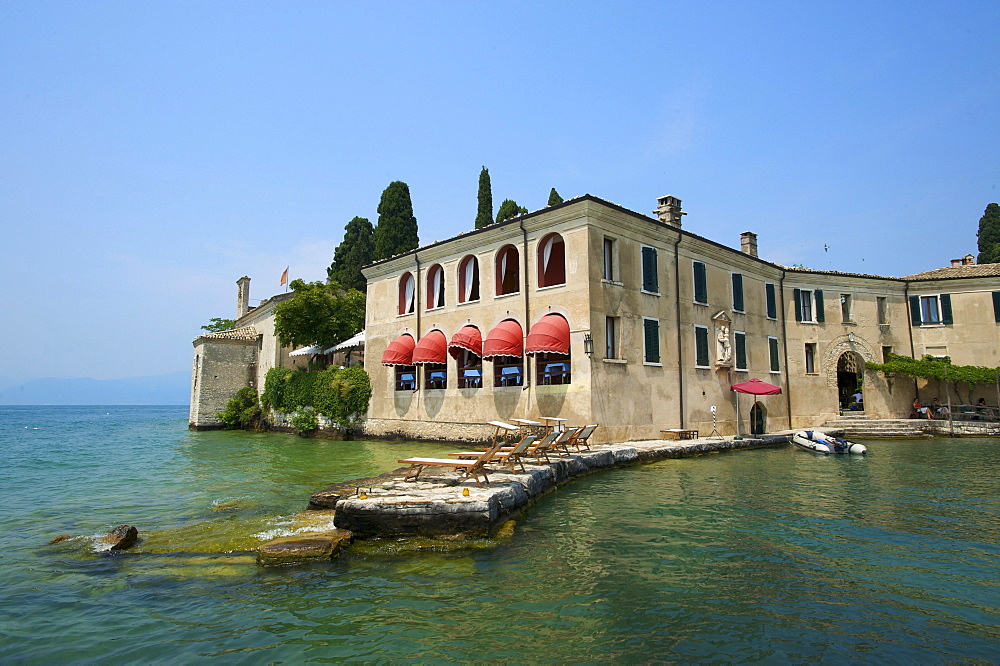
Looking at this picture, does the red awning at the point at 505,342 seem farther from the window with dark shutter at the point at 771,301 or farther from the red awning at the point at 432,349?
the window with dark shutter at the point at 771,301

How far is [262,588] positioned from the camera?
6.45 meters

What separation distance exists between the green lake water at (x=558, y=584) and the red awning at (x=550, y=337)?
21.6 ft

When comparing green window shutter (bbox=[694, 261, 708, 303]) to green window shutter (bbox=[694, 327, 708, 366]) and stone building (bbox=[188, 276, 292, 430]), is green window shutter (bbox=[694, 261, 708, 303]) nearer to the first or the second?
green window shutter (bbox=[694, 327, 708, 366])

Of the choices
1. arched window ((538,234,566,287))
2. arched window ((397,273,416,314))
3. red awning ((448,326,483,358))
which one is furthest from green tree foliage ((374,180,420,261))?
arched window ((538,234,566,287))

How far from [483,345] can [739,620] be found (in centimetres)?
1574

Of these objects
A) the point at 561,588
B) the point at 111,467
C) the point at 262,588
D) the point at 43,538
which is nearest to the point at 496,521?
the point at 561,588

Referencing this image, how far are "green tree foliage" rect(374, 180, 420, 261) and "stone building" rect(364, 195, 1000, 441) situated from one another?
41.8 ft

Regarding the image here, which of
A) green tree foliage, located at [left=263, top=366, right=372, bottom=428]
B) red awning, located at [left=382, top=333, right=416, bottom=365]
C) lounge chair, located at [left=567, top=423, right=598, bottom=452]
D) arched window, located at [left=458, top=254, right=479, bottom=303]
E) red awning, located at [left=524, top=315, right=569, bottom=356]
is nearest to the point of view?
lounge chair, located at [left=567, top=423, right=598, bottom=452]

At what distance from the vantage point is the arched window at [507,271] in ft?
71.9

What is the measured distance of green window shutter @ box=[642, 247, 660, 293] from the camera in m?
20.8

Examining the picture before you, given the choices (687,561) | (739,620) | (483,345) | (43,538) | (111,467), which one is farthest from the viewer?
(483,345)

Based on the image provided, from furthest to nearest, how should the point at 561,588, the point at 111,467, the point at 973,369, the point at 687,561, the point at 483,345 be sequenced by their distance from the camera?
the point at 973,369, the point at 483,345, the point at 111,467, the point at 687,561, the point at 561,588

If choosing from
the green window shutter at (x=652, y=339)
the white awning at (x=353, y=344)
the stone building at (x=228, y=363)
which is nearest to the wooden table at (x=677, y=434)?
the green window shutter at (x=652, y=339)

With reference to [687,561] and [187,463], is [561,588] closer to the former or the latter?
[687,561]
